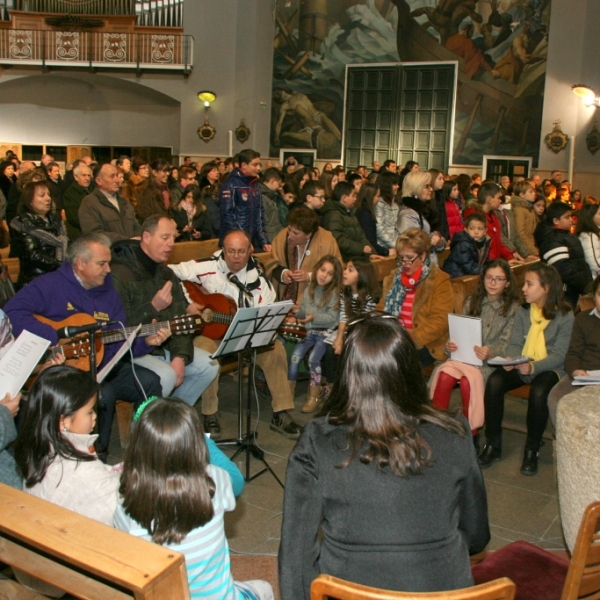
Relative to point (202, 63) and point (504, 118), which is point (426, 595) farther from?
point (202, 63)

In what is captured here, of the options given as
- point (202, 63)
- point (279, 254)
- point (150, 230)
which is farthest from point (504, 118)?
point (150, 230)

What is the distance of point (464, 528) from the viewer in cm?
200

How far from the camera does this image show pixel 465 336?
464 centimetres

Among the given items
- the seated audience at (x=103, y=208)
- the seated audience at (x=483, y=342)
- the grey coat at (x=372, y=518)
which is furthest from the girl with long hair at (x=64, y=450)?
the seated audience at (x=103, y=208)

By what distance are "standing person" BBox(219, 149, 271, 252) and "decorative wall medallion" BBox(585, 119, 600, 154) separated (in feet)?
39.2

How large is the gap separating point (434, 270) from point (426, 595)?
388 cm

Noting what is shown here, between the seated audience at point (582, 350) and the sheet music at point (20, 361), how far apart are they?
2884mm

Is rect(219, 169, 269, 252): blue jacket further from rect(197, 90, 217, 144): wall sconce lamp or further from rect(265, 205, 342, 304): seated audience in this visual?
rect(197, 90, 217, 144): wall sconce lamp

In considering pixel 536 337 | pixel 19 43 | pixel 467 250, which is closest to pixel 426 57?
pixel 19 43

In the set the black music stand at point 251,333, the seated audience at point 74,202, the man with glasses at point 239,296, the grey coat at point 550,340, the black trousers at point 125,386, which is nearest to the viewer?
the black music stand at point 251,333

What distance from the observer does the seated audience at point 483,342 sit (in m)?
4.61

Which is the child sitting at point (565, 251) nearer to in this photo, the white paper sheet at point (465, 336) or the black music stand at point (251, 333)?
the white paper sheet at point (465, 336)

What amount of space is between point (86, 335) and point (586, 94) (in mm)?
13891

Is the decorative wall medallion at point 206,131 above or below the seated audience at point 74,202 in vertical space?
above
